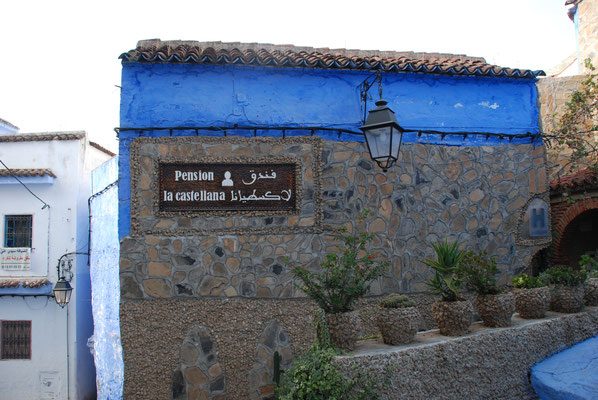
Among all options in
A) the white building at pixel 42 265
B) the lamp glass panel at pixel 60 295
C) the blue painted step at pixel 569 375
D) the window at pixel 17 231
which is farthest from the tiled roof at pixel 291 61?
the window at pixel 17 231

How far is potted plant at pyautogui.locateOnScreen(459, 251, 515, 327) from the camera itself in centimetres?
502

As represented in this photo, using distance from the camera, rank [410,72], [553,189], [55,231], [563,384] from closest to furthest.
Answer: [563,384]
[410,72]
[553,189]
[55,231]

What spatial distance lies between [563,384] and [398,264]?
8.23 feet

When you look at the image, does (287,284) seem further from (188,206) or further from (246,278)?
(188,206)

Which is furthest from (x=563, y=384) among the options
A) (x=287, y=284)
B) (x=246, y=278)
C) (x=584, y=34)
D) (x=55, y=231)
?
(x=55, y=231)

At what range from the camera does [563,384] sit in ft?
14.2

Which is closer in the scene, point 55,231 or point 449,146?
point 449,146

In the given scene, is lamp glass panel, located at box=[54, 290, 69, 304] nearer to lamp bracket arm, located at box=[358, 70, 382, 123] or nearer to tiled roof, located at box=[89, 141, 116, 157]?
tiled roof, located at box=[89, 141, 116, 157]

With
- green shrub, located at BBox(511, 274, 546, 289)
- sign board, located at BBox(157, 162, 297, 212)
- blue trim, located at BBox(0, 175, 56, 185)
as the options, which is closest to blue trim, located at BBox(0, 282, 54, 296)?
blue trim, located at BBox(0, 175, 56, 185)

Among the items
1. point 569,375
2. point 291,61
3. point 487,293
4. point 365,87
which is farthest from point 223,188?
point 569,375

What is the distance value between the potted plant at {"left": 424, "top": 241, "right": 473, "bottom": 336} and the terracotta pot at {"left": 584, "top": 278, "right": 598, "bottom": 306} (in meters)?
2.29

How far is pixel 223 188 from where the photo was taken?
5891mm

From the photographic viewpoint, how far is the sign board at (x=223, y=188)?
19.2 feet

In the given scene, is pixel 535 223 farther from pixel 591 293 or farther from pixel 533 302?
pixel 533 302
